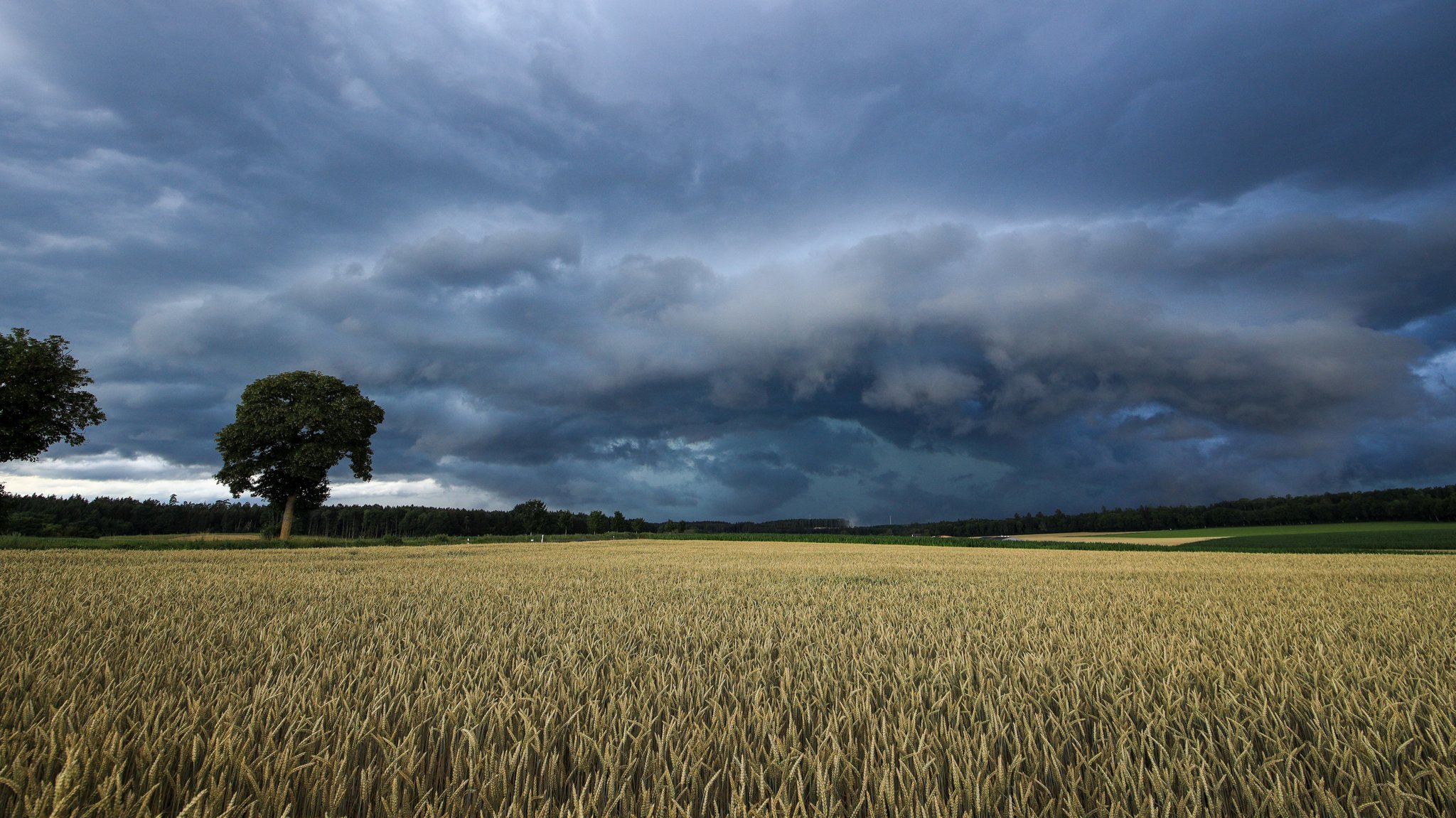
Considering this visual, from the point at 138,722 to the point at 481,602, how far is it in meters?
4.17

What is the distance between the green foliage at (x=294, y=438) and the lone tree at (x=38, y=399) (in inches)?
237

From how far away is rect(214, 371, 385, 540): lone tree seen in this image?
35.8m

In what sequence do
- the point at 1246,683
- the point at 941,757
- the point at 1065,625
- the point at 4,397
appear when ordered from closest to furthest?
the point at 941,757 → the point at 1246,683 → the point at 1065,625 → the point at 4,397

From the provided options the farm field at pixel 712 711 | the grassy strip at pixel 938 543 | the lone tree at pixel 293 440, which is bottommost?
the grassy strip at pixel 938 543

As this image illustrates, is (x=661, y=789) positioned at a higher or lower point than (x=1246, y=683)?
higher

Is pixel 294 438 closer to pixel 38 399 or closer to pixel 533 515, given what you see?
pixel 38 399

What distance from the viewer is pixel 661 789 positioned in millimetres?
1579

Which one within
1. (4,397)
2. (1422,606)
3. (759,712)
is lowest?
(1422,606)

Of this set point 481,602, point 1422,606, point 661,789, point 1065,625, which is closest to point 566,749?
point 661,789

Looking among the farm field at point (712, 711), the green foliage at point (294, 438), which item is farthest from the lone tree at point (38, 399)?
the farm field at point (712, 711)

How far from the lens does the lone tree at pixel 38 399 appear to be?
93.1 ft

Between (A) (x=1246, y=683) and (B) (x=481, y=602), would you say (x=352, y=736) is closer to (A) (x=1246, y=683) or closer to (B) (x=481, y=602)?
(A) (x=1246, y=683)

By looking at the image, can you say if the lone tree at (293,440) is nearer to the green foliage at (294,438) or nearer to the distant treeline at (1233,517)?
the green foliage at (294,438)

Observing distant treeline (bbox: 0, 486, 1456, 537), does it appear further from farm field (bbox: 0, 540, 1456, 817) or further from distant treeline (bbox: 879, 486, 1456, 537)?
farm field (bbox: 0, 540, 1456, 817)
